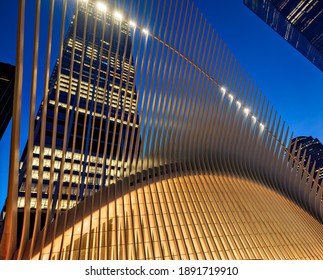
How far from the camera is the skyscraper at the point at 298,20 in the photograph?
189ft

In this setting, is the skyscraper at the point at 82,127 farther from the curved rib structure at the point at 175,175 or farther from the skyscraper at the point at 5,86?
the skyscraper at the point at 5,86

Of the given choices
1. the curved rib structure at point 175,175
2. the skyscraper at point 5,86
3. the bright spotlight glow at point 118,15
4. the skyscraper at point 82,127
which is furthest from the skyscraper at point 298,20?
the bright spotlight glow at point 118,15

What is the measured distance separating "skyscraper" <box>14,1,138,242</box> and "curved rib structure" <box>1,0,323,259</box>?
97 millimetres

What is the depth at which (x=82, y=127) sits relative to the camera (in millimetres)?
49562

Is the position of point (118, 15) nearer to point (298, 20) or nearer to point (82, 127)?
point (82, 127)

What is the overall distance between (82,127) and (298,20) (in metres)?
66.5

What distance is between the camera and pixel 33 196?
41.3 m

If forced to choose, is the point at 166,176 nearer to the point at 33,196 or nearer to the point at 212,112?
the point at 212,112

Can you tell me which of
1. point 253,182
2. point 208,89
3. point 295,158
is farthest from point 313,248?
point 208,89

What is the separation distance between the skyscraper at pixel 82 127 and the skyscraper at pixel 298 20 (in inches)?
1721

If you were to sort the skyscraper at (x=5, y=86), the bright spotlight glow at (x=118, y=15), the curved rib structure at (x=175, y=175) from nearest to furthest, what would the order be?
the curved rib structure at (x=175, y=175), the bright spotlight glow at (x=118, y=15), the skyscraper at (x=5, y=86)

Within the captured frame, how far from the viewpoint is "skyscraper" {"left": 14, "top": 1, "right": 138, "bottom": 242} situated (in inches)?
226

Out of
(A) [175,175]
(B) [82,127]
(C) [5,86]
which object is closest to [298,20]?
(B) [82,127]
